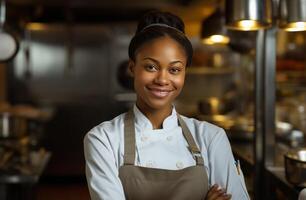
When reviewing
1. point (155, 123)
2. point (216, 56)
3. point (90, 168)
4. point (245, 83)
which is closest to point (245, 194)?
point (155, 123)

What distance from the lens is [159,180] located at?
5.68 feet

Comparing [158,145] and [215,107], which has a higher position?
[158,145]

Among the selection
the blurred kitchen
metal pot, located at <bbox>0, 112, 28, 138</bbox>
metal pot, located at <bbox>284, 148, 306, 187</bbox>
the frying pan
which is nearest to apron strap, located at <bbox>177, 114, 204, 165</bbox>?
metal pot, located at <bbox>284, 148, 306, 187</bbox>

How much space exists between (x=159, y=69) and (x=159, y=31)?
14 centimetres

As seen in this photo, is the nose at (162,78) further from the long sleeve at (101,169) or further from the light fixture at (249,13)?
the light fixture at (249,13)

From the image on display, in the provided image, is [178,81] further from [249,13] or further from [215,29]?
[215,29]

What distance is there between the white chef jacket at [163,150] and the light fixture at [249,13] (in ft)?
2.41

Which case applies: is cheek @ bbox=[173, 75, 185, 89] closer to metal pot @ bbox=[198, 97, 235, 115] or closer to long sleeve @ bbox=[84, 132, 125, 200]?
long sleeve @ bbox=[84, 132, 125, 200]

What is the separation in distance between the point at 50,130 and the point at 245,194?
17.0 feet

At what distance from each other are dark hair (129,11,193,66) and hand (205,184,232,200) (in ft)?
1.60

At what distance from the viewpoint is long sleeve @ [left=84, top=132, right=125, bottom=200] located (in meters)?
1.62

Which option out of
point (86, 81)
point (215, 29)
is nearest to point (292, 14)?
point (215, 29)

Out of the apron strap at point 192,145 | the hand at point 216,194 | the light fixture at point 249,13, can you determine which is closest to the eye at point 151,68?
the apron strap at point 192,145

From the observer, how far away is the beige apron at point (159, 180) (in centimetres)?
171
